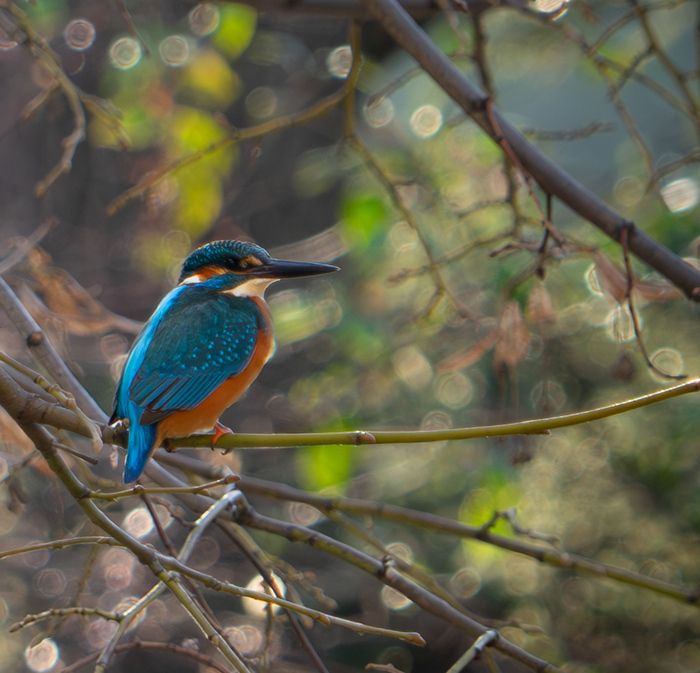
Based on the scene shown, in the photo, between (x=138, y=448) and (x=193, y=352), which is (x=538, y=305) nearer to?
(x=193, y=352)

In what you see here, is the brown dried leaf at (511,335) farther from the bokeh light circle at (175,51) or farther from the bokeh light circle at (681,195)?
the bokeh light circle at (175,51)

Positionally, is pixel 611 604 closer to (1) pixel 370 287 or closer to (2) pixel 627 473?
(2) pixel 627 473

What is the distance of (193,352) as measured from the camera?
221cm

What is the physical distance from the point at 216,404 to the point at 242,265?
47cm

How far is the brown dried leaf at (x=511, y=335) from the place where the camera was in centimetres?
209

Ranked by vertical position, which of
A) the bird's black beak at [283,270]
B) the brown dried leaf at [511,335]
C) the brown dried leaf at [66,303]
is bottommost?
→ the brown dried leaf at [511,335]

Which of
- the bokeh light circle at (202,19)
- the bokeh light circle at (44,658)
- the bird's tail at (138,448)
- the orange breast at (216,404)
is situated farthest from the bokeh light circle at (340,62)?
the bird's tail at (138,448)

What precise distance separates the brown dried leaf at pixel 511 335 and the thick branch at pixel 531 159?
0.81 ft

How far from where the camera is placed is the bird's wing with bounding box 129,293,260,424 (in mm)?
2029

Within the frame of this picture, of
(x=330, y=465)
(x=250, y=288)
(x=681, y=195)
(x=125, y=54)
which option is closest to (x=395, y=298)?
(x=330, y=465)

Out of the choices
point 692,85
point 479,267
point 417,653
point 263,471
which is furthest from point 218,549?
point 692,85

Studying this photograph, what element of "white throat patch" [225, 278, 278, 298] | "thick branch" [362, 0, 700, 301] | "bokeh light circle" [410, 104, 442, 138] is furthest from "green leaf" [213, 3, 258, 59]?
"thick branch" [362, 0, 700, 301]

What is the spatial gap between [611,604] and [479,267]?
1215 millimetres

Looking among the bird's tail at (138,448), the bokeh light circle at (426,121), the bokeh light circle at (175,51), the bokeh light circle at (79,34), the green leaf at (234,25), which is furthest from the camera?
the bokeh light circle at (79,34)
